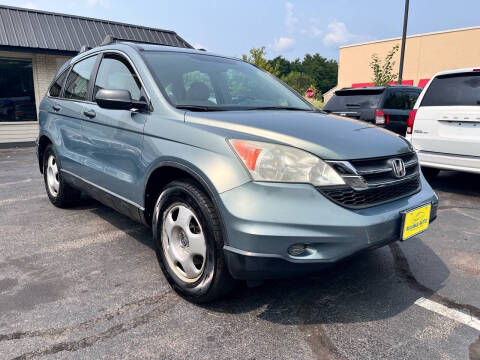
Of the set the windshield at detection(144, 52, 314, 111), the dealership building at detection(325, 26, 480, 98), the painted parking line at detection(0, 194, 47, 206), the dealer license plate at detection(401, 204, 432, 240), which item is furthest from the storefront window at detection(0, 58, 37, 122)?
the dealership building at detection(325, 26, 480, 98)

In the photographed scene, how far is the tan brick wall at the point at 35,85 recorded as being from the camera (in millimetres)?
12289

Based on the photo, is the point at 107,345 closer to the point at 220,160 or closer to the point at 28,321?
the point at 28,321

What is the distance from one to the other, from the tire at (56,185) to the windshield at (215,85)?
209 centimetres

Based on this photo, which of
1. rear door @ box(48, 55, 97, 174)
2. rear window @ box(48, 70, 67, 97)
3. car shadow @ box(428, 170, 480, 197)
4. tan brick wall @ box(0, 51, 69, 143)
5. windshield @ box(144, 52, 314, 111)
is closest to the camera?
windshield @ box(144, 52, 314, 111)

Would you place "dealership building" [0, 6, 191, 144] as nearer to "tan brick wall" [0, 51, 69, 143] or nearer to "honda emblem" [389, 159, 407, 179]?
"tan brick wall" [0, 51, 69, 143]

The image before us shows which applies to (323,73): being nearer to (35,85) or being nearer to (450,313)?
(35,85)

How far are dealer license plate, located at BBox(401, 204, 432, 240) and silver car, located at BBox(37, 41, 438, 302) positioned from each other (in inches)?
0.5

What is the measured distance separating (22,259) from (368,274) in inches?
114

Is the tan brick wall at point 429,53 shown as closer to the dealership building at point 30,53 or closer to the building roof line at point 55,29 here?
the building roof line at point 55,29

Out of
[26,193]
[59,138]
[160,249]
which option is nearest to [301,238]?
[160,249]

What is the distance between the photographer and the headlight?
2184 millimetres

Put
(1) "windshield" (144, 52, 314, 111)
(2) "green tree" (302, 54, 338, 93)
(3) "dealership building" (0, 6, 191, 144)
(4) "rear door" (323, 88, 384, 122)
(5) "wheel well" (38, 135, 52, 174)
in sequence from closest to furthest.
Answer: (1) "windshield" (144, 52, 314, 111), (5) "wheel well" (38, 135, 52, 174), (4) "rear door" (323, 88, 384, 122), (3) "dealership building" (0, 6, 191, 144), (2) "green tree" (302, 54, 338, 93)

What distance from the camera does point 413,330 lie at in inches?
91.7

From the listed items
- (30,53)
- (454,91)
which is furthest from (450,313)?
(30,53)
